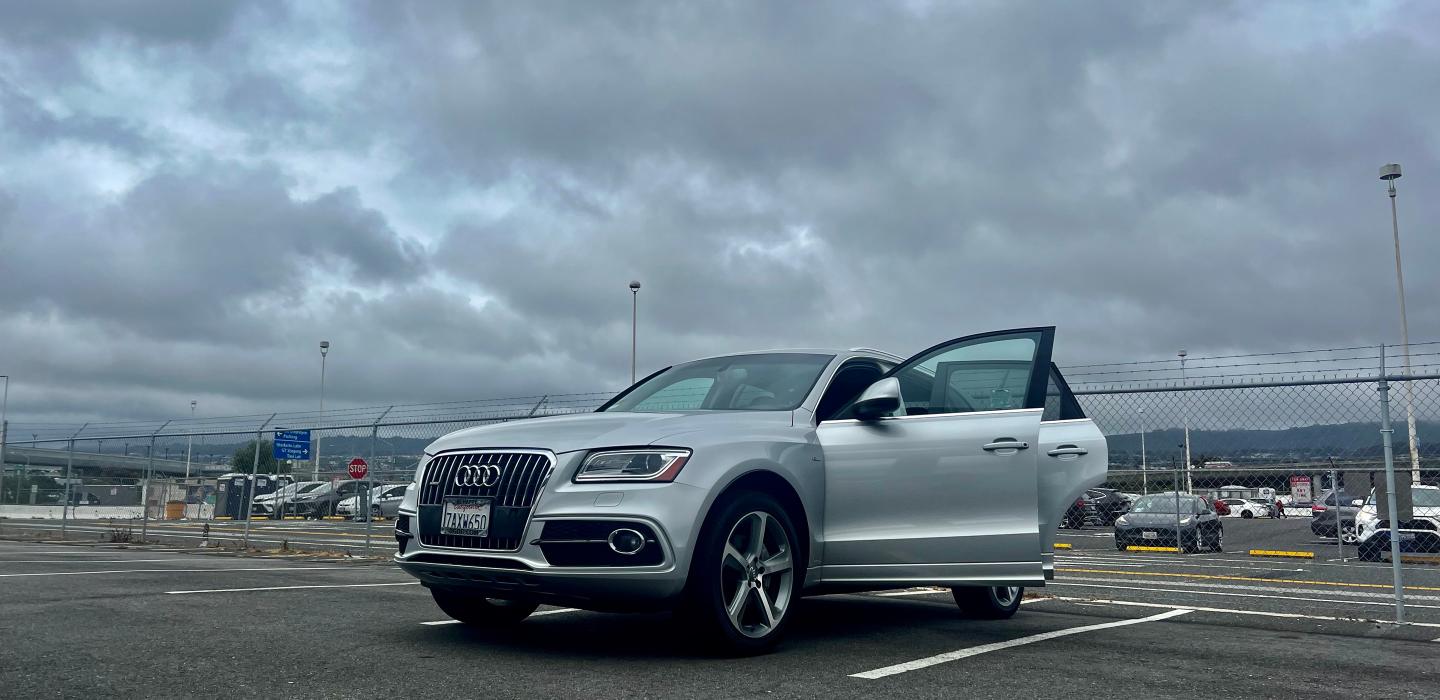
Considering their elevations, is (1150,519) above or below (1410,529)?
above

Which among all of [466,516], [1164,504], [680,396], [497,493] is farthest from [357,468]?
[1164,504]

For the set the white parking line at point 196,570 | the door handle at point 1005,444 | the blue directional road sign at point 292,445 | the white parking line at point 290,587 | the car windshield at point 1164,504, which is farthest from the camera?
the car windshield at point 1164,504

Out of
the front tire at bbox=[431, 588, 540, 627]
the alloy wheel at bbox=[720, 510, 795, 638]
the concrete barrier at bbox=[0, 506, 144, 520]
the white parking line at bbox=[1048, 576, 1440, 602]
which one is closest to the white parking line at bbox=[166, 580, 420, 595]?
the front tire at bbox=[431, 588, 540, 627]

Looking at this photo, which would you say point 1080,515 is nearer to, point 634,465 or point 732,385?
point 732,385

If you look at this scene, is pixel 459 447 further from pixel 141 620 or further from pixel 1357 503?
pixel 1357 503

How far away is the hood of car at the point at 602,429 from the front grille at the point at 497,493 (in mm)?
65

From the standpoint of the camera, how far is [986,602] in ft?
23.2

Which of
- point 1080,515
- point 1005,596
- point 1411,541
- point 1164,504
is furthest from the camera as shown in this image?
point 1080,515

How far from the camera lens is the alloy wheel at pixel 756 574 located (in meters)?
5.15

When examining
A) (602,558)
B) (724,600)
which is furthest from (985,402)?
(602,558)

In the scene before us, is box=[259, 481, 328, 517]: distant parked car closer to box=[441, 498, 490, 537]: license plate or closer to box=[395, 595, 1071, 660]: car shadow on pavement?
box=[395, 595, 1071, 660]: car shadow on pavement


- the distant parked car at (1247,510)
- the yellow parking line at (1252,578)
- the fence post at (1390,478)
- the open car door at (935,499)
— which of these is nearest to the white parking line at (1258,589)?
the yellow parking line at (1252,578)

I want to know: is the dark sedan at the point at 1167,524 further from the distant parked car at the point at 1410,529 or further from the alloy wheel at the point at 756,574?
the alloy wheel at the point at 756,574

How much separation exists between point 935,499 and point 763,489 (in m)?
0.99
